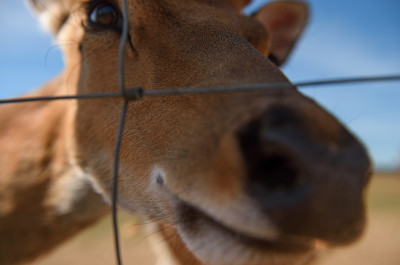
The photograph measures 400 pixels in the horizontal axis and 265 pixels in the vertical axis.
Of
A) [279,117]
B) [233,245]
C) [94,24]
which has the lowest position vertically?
[233,245]

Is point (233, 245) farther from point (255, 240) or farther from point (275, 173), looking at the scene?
point (275, 173)

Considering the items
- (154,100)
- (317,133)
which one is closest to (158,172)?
(154,100)

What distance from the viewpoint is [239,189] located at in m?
1.07

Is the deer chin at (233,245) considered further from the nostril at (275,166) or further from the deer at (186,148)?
the nostril at (275,166)

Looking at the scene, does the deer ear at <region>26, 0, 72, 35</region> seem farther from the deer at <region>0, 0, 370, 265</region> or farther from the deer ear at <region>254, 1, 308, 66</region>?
the deer ear at <region>254, 1, 308, 66</region>

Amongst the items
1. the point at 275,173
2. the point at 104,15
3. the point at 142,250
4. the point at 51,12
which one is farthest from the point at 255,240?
the point at 142,250

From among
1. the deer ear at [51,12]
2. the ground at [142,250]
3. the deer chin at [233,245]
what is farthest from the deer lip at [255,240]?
the ground at [142,250]

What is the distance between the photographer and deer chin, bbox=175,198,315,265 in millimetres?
1137

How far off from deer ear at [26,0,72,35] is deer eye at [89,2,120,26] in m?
0.84

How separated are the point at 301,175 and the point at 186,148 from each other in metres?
0.48

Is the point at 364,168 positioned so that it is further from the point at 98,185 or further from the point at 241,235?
the point at 98,185

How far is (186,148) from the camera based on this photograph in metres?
1.35

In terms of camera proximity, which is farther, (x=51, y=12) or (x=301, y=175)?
(x=51, y=12)

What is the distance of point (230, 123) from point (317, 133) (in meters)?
0.27
